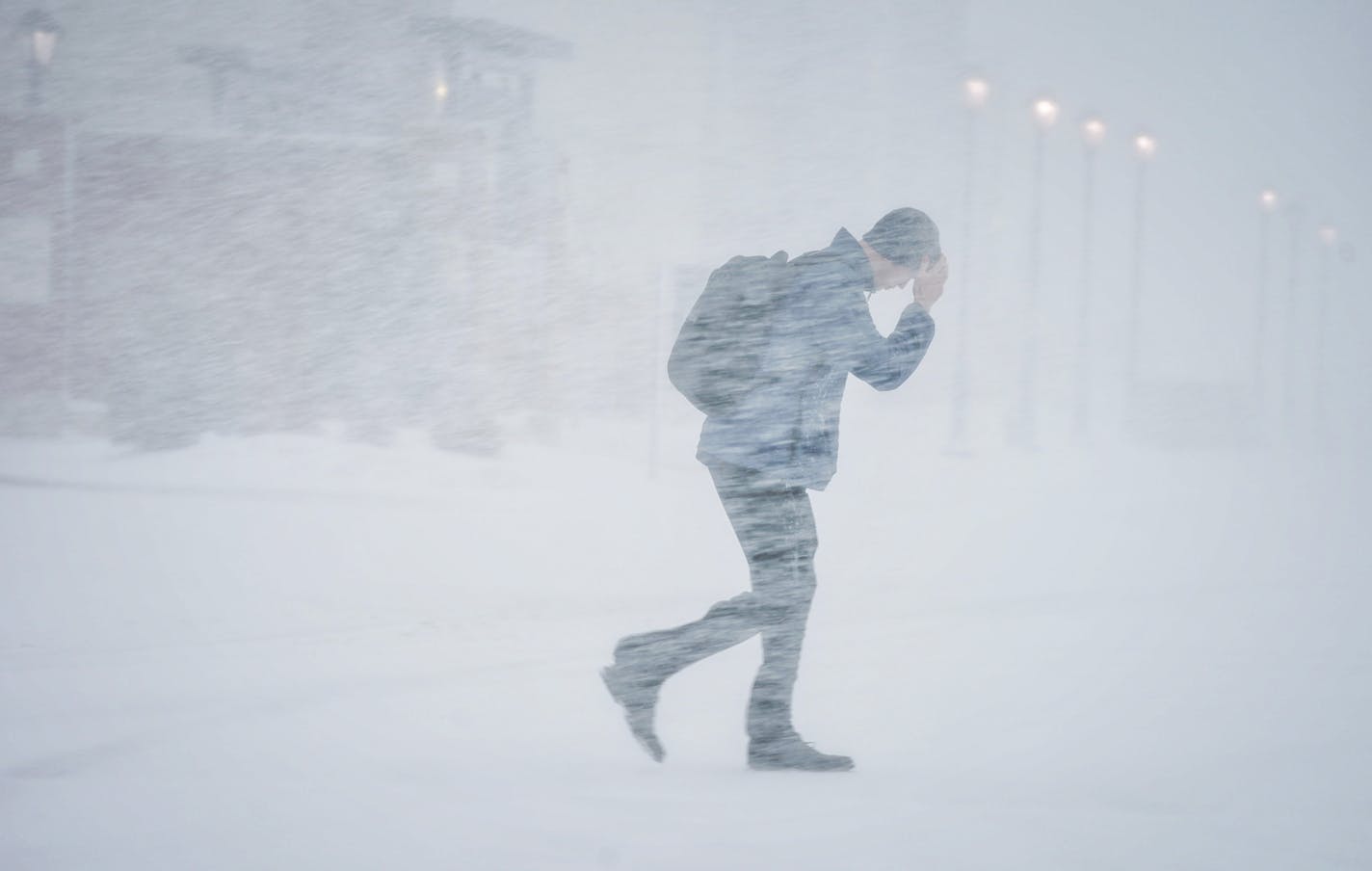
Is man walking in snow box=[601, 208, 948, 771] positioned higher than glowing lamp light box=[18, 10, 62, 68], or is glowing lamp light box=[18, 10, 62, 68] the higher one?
glowing lamp light box=[18, 10, 62, 68]

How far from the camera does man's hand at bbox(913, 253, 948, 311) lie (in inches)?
79.1

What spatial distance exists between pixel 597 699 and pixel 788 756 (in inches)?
27.2

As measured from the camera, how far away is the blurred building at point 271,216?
29.4ft

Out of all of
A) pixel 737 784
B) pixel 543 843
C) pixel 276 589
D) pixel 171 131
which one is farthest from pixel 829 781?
pixel 171 131

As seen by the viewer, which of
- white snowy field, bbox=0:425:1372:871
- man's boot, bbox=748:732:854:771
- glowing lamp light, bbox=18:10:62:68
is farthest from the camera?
glowing lamp light, bbox=18:10:62:68

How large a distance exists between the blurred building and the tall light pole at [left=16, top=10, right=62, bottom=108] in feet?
0.17

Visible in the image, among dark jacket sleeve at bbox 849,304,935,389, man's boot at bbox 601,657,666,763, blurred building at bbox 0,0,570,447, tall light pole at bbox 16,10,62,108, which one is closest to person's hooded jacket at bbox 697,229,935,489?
dark jacket sleeve at bbox 849,304,935,389

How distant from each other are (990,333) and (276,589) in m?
25.8

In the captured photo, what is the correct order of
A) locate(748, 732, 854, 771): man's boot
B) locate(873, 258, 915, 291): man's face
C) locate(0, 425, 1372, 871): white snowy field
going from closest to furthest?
locate(0, 425, 1372, 871): white snowy field, locate(873, 258, 915, 291): man's face, locate(748, 732, 854, 771): man's boot

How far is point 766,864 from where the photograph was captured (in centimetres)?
170

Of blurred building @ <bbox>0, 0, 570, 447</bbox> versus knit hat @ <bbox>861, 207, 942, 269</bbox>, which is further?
blurred building @ <bbox>0, 0, 570, 447</bbox>

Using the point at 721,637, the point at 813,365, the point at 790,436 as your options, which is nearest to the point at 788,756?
the point at 721,637

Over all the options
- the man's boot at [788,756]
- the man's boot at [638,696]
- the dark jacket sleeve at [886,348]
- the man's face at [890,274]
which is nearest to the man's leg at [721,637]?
the man's boot at [638,696]

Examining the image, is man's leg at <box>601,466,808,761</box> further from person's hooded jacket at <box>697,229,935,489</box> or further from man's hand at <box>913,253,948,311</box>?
man's hand at <box>913,253,948,311</box>
